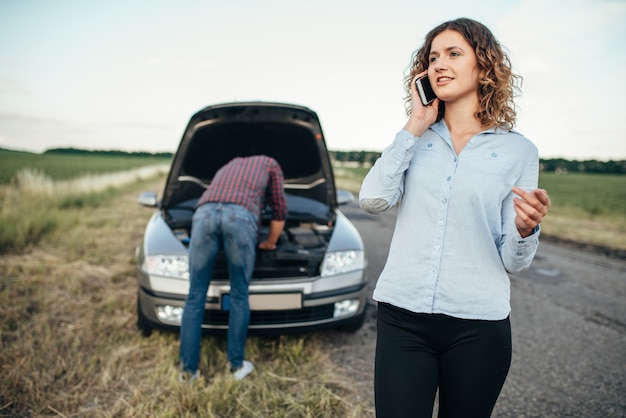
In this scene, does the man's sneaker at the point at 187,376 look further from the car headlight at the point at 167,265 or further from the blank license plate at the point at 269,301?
the car headlight at the point at 167,265

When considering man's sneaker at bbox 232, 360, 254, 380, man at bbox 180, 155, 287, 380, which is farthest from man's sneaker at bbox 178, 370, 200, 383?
man's sneaker at bbox 232, 360, 254, 380

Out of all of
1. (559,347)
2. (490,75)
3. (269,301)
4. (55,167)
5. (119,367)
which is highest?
(490,75)

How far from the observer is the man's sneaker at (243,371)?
276 centimetres

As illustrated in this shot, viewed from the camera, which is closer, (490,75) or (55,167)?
(490,75)

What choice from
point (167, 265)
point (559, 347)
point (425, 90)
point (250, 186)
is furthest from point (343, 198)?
point (425, 90)

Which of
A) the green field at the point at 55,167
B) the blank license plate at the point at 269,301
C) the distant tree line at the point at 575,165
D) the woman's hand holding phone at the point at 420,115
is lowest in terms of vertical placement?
the distant tree line at the point at 575,165

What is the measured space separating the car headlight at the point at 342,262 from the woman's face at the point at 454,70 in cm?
183

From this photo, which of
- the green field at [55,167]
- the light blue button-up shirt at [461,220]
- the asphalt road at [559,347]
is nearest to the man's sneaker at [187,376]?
the asphalt road at [559,347]

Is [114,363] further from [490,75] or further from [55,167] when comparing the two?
[55,167]

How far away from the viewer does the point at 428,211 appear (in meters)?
1.40

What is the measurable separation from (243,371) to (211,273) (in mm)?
716

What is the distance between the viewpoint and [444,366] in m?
1.36

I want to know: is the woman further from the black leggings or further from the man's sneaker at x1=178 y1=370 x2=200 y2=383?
the man's sneaker at x1=178 y1=370 x2=200 y2=383

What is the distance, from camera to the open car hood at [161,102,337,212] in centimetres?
362
